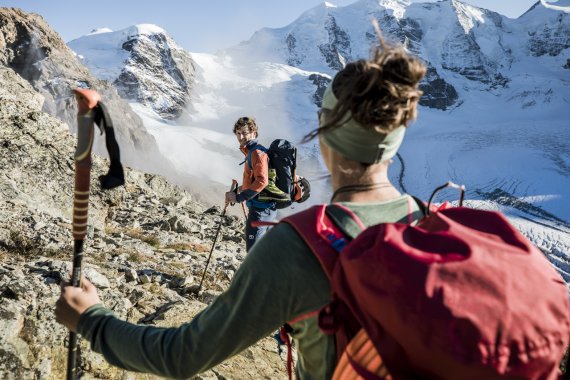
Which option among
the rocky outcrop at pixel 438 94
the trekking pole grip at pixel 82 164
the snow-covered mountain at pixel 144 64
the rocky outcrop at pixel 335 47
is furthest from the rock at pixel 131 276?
the rocky outcrop at pixel 335 47

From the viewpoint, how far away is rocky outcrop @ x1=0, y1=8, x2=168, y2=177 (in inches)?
1906

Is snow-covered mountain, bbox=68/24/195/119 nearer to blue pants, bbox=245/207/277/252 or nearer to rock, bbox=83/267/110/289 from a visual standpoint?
blue pants, bbox=245/207/277/252

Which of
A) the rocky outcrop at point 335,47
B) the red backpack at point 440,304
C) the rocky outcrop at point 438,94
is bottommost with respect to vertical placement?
the rocky outcrop at point 438,94

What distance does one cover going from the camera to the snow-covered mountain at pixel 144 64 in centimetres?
12850

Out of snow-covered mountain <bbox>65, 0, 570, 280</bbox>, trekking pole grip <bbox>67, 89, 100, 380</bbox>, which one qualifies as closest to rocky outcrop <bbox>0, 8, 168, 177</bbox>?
snow-covered mountain <bbox>65, 0, 570, 280</bbox>

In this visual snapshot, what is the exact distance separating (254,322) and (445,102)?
491 ft

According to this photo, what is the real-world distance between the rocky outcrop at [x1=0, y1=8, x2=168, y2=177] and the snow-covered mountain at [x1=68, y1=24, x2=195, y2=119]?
59.5 meters

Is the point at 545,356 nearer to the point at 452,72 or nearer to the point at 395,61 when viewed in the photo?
the point at 395,61

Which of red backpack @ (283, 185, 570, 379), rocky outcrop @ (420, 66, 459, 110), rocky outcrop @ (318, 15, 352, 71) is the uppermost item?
red backpack @ (283, 185, 570, 379)

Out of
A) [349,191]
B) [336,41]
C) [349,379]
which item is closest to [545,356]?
[349,379]

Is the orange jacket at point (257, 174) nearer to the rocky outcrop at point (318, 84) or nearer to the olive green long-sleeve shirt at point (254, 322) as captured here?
the olive green long-sleeve shirt at point (254, 322)

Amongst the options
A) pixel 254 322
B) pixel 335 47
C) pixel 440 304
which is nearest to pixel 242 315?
pixel 254 322

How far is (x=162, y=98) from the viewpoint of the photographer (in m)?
132

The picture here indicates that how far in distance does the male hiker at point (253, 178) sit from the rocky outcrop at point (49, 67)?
35.3 metres
